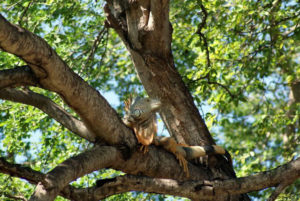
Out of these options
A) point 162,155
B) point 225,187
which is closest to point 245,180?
point 225,187

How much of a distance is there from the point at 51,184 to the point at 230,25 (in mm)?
4767

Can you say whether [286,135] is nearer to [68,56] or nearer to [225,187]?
[68,56]

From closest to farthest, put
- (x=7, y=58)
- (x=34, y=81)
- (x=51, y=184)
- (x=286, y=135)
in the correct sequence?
(x=51, y=184) → (x=34, y=81) → (x=7, y=58) → (x=286, y=135)

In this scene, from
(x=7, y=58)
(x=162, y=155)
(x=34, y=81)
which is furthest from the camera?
(x=7, y=58)

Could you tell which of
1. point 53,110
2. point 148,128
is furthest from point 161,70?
point 53,110

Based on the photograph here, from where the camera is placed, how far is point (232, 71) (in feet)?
24.2

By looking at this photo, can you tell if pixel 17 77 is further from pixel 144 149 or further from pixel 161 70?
pixel 161 70

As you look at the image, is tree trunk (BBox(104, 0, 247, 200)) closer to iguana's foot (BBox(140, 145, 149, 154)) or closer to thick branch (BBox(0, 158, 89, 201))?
iguana's foot (BBox(140, 145, 149, 154))

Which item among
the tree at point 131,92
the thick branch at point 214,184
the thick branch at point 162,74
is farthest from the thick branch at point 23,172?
the thick branch at point 162,74

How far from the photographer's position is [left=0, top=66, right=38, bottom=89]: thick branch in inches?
119

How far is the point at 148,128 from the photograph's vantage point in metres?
4.02

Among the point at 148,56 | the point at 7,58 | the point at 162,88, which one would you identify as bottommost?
the point at 162,88

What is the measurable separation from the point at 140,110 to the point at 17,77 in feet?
4.46

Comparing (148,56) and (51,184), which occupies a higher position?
(148,56)
